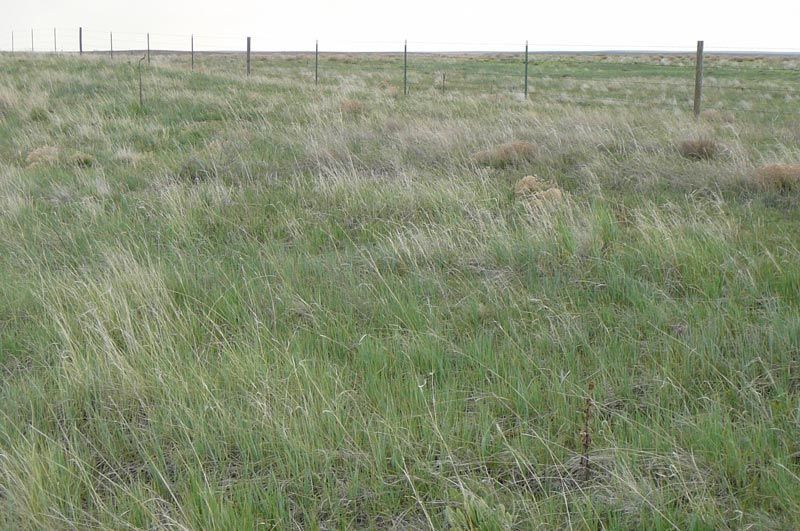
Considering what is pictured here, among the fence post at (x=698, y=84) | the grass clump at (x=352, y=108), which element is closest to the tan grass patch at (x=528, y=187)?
the grass clump at (x=352, y=108)

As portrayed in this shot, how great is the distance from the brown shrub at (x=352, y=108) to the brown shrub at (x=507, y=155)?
504 cm

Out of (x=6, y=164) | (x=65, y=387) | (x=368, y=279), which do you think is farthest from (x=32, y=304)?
(x=6, y=164)

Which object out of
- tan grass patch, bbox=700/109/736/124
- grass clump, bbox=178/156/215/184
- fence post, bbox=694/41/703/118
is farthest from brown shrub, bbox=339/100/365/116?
tan grass patch, bbox=700/109/736/124

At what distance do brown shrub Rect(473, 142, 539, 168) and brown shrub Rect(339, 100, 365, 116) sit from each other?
198 inches

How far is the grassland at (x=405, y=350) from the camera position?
8.14 feet

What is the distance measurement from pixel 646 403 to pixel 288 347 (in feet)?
5.47

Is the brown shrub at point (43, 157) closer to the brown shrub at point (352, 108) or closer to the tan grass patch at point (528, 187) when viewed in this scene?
the brown shrub at point (352, 108)

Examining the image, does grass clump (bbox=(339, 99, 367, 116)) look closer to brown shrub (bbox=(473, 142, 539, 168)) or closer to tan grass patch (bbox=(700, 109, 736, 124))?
brown shrub (bbox=(473, 142, 539, 168))

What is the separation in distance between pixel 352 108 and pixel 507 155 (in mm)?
5500

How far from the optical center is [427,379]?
3.29 metres

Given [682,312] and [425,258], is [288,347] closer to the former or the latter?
[425,258]

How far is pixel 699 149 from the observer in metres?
8.34

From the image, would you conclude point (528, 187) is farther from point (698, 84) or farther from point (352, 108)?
point (698, 84)

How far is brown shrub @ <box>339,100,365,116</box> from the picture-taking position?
13.0 m
